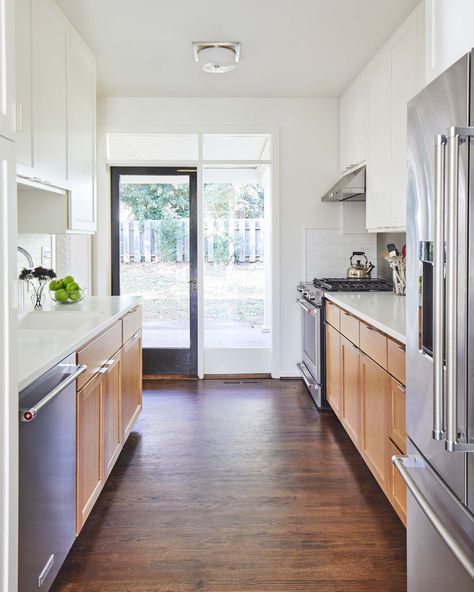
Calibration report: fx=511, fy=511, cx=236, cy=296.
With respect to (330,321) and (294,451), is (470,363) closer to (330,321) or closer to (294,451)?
(294,451)

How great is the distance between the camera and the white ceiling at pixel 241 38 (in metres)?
2.92

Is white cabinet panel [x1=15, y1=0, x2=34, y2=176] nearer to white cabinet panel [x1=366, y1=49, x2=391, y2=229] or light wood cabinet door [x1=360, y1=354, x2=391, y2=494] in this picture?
light wood cabinet door [x1=360, y1=354, x2=391, y2=494]

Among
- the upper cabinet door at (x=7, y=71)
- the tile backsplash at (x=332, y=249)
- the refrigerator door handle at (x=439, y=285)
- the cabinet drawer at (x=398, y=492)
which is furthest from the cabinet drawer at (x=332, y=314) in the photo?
the upper cabinet door at (x=7, y=71)

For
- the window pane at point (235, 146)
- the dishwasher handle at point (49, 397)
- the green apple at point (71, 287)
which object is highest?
the window pane at point (235, 146)

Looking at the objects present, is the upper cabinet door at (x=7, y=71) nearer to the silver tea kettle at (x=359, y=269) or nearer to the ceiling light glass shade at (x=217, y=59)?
the ceiling light glass shade at (x=217, y=59)

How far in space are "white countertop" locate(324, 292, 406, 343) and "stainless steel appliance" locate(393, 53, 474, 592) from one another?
592 mm

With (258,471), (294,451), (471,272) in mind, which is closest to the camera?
(471,272)

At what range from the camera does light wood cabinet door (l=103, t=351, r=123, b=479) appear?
2.46 m

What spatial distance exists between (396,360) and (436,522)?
934 mm

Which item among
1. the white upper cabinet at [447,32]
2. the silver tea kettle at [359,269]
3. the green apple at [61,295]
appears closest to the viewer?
the white upper cabinet at [447,32]

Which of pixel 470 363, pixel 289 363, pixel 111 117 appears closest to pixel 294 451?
pixel 289 363

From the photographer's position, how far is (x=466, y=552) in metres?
1.14

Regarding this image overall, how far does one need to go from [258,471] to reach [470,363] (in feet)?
6.33

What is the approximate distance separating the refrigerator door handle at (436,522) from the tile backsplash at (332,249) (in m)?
3.30
